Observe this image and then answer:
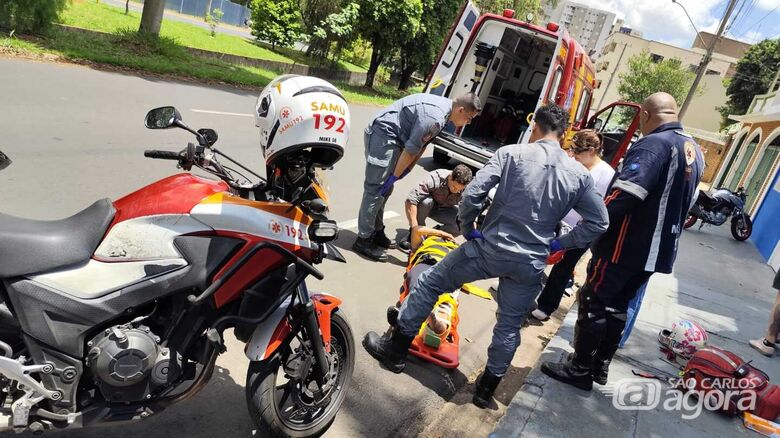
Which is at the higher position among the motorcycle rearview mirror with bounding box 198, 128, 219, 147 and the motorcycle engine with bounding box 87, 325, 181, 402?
the motorcycle rearview mirror with bounding box 198, 128, 219, 147

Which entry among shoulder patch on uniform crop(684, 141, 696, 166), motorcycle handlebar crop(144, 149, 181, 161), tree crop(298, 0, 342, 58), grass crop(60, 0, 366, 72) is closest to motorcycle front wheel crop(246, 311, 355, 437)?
motorcycle handlebar crop(144, 149, 181, 161)

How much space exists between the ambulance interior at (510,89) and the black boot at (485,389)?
7099 mm

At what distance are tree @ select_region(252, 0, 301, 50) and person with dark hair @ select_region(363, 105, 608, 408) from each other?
22.9m

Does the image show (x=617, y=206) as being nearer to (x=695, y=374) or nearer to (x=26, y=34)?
(x=695, y=374)

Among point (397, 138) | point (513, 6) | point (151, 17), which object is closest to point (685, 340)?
point (397, 138)

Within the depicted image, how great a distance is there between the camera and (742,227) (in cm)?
1259

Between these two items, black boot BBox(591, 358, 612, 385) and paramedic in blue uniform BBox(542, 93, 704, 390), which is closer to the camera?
paramedic in blue uniform BBox(542, 93, 704, 390)

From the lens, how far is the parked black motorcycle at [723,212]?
1261 cm

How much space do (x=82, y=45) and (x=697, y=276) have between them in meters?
12.7

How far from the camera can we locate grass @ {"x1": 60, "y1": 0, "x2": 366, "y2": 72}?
16.6 metres

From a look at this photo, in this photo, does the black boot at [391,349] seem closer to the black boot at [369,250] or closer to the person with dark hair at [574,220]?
the black boot at [369,250]

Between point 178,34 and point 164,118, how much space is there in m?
20.9

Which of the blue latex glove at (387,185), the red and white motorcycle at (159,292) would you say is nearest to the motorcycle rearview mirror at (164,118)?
the red and white motorcycle at (159,292)

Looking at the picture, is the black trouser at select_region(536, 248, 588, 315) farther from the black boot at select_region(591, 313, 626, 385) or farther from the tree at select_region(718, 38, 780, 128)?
the tree at select_region(718, 38, 780, 128)
